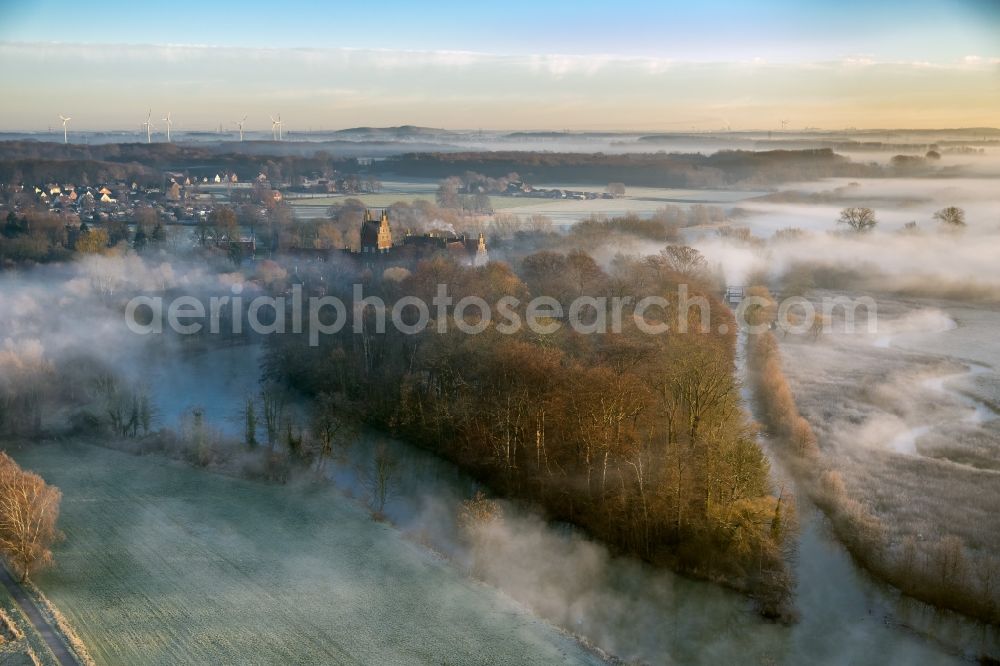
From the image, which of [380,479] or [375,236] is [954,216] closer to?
[375,236]

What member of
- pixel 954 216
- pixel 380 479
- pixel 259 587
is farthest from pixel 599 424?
pixel 954 216

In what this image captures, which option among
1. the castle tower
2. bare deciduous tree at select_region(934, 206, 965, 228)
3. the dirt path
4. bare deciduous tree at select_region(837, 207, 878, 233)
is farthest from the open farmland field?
bare deciduous tree at select_region(837, 207, 878, 233)

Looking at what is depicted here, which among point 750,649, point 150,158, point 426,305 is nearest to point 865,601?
point 750,649

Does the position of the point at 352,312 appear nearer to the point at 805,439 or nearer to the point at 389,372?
the point at 389,372

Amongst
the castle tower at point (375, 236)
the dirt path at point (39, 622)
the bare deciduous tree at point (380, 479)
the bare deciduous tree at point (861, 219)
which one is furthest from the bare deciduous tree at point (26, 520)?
the bare deciduous tree at point (861, 219)

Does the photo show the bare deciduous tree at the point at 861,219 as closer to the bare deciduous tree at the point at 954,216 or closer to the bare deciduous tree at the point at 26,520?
the bare deciduous tree at the point at 954,216

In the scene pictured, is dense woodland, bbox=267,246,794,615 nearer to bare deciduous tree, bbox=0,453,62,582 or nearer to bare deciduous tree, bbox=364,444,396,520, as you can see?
bare deciduous tree, bbox=364,444,396,520

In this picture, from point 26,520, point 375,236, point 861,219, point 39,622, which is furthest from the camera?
point 861,219
